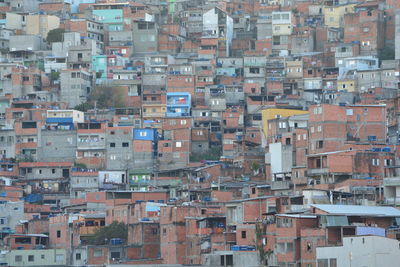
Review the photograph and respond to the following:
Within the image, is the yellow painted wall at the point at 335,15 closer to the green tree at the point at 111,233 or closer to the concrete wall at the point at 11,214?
the concrete wall at the point at 11,214

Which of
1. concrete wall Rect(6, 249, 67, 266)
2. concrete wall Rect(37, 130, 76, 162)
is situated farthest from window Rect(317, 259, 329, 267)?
concrete wall Rect(37, 130, 76, 162)

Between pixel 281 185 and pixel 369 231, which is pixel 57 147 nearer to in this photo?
pixel 281 185

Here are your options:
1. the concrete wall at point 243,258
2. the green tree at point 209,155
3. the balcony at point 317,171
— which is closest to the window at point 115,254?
the balcony at point 317,171

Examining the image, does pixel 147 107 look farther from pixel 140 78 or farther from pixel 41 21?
pixel 41 21

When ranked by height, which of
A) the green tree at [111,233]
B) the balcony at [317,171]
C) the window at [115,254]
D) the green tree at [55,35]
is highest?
the green tree at [55,35]

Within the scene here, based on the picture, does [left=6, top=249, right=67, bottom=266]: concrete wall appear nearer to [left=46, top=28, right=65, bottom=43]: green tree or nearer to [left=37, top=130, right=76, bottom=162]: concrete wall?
[left=37, top=130, right=76, bottom=162]: concrete wall

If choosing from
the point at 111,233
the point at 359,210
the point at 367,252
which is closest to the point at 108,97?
the point at 111,233
